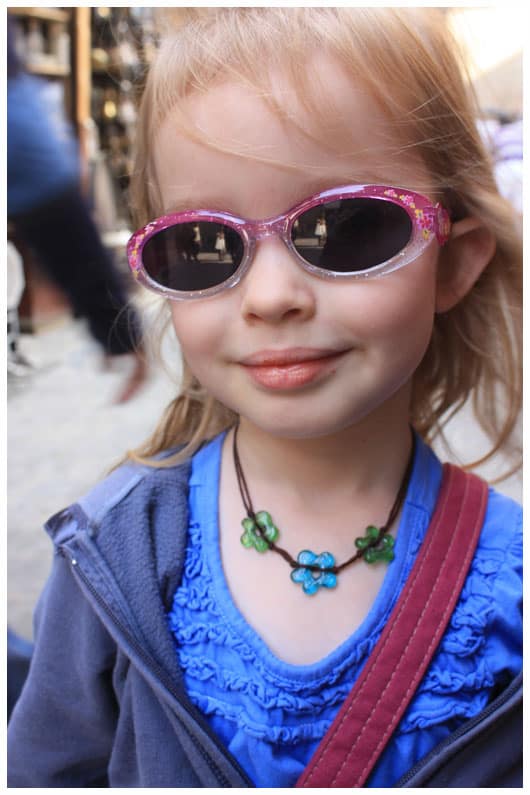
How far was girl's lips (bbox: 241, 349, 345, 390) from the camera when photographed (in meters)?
0.83

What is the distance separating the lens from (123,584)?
93 centimetres

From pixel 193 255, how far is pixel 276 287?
137 mm

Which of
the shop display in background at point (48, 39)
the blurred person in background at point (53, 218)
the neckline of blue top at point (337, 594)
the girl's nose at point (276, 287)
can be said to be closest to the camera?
the girl's nose at point (276, 287)

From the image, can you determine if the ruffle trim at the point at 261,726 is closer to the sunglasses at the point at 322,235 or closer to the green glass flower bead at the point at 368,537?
the green glass flower bead at the point at 368,537

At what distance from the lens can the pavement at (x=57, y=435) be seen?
2316 mm

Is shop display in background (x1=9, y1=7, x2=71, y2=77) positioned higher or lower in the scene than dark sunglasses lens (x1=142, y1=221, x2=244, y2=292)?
higher

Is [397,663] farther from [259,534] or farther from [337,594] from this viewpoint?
[259,534]

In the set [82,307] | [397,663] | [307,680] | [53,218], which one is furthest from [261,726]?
[82,307]

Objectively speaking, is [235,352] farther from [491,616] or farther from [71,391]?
[71,391]

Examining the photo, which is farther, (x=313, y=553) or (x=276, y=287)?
(x=313, y=553)

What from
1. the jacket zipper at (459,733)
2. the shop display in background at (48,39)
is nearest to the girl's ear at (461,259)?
the jacket zipper at (459,733)

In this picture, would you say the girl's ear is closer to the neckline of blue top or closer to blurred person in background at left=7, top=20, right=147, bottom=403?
the neckline of blue top

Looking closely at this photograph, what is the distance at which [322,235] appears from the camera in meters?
0.82

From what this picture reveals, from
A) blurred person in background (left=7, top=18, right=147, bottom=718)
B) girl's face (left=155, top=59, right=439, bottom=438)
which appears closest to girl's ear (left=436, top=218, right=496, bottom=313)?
girl's face (left=155, top=59, right=439, bottom=438)
